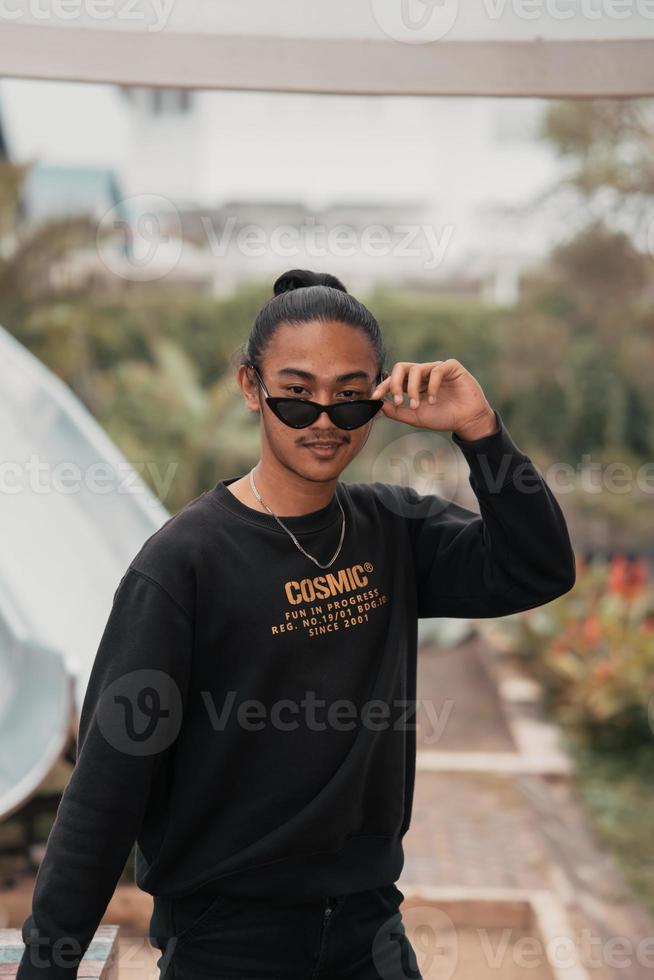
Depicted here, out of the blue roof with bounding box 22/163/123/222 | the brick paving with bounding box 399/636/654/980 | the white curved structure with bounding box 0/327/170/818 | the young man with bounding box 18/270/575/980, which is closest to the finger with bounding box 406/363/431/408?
the young man with bounding box 18/270/575/980

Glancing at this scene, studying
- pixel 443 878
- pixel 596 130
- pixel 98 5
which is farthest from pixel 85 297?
pixel 98 5

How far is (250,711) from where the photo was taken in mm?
1635

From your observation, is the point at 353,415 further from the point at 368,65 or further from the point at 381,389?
the point at 368,65

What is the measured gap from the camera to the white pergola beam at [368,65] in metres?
2.15

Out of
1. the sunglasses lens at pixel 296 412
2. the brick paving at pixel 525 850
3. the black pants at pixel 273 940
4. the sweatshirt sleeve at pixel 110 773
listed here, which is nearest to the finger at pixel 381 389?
the sunglasses lens at pixel 296 412

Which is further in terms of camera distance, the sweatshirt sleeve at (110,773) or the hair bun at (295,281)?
the hair bun at (295,281)

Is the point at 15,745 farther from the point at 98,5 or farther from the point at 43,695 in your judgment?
the point at 98,5

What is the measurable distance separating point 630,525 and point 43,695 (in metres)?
9.68

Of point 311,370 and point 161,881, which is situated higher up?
point 311,370

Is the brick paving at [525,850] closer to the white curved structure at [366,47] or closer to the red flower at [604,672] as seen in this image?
the red flower at [604,672]

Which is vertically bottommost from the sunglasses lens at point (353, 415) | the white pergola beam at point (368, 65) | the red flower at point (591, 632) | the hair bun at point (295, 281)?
the red flower at point (591, 632)

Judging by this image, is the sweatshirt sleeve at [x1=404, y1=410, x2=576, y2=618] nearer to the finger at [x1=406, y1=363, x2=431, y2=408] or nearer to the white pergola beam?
the finger at [x1=406, y1=363, x2=431, y2=408]

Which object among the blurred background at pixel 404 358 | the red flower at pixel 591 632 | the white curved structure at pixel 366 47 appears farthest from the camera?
the red flower at pixel 591 632

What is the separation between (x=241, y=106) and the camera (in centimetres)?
2703
